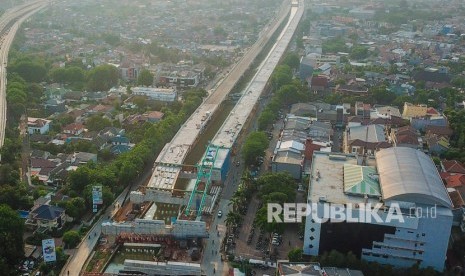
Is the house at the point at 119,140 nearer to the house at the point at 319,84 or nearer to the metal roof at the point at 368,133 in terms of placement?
the metal roof at the point at 368,133

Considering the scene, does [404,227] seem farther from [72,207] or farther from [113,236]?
[72,207]

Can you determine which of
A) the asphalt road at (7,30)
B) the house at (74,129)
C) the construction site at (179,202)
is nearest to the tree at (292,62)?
the construction site at (179,202)

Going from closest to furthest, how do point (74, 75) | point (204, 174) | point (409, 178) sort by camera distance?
point (409, 178) < point (204, 174) < point (74, 75)

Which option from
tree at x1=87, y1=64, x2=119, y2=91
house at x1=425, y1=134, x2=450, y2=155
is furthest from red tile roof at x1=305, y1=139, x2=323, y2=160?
tree at x1=87, y1=64, x2=119, y2=91

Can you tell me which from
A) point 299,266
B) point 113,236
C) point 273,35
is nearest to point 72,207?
point 113,236

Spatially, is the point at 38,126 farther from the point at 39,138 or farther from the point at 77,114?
the point at 77,114

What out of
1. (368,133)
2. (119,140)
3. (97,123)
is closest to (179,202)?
(119,140)
